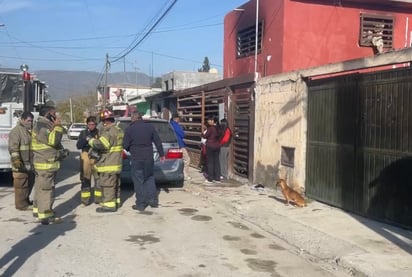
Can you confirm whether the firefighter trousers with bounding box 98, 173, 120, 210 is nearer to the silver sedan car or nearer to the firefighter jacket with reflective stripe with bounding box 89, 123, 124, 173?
the firefighter jacket with reflective stripe with bounding box 89, 123, 124, 173

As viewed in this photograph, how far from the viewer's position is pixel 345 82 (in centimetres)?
882

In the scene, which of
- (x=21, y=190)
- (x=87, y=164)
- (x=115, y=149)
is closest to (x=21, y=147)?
(x=21, y=190)

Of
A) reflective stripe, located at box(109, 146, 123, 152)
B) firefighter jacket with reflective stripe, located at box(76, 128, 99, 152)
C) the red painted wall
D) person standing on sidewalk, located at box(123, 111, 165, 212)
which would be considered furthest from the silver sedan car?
the red painted wall

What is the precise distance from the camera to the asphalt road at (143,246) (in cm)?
584

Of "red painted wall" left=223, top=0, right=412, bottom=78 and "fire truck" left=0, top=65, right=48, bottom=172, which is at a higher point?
"red painted wall" left=223, top=0, right=412, bottom=78

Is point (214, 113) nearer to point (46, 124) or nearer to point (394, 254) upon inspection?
point (46, 124)

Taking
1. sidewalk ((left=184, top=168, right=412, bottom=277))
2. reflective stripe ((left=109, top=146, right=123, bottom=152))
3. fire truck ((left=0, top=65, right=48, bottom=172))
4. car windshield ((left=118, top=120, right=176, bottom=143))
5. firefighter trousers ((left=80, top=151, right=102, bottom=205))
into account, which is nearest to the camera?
sidewalk ((left=184, top=168, right=412, bottom=277))

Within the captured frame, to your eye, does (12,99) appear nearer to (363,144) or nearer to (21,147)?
(21,147)

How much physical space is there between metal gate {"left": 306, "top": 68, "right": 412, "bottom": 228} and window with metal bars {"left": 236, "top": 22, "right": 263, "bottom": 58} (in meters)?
5.36

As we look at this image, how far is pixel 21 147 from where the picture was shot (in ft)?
30.9

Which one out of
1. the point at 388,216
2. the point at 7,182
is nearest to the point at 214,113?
the point at 7,182

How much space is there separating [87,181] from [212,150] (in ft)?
13.2

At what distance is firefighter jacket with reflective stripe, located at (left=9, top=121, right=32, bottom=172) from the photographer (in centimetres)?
933

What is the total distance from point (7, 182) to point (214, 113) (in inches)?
245
